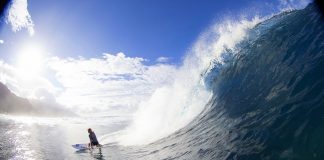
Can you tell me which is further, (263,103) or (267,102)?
(263,103)

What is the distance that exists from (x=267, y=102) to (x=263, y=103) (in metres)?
0.24

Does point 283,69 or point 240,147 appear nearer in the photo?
point 240,147

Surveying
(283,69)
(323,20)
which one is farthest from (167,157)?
(323,20)

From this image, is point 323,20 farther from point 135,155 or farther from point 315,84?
point 135,155

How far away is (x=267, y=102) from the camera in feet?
40.5

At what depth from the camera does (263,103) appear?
495 inches

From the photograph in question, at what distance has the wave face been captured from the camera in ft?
29.5

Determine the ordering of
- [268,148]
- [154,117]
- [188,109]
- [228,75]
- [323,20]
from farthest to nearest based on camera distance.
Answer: [154,117]
[188,109]
[228,75]
[323,20]
[268,148]

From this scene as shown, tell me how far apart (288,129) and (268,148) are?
0.92 m

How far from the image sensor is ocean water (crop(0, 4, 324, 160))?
29.8ft

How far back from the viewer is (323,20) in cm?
1617

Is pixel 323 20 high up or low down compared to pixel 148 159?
up

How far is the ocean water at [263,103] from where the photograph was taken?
9.07m

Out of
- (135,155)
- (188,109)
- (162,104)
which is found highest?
(162,104)
